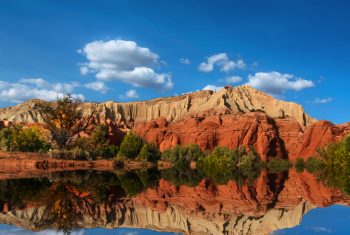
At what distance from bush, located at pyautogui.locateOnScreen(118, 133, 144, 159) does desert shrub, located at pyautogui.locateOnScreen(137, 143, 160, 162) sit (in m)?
2.20

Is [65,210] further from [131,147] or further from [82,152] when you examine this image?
[131,147]

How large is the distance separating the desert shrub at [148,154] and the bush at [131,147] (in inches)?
86.7

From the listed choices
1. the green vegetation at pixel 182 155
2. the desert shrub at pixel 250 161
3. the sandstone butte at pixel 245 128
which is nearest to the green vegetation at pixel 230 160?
the desert shrub at pixel 250 161

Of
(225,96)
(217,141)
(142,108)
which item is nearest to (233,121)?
(217,141)

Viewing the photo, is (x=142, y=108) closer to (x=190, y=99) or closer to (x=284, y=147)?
(x=190, y=99)

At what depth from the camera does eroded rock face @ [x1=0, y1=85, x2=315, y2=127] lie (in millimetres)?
136125

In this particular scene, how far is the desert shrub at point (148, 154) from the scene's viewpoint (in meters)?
81.3

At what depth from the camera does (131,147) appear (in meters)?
84.8

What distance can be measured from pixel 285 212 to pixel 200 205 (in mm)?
4885

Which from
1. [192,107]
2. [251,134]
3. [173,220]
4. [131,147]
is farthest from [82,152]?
[192,107]

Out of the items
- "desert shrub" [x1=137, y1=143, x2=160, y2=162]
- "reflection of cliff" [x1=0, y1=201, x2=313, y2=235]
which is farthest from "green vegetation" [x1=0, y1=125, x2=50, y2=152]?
"reflection of cliff" [x1=0, y1=201, x2=313, y2=235]

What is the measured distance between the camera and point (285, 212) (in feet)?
65.0

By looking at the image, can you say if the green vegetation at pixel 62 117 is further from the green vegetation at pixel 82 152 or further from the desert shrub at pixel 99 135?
the desert shrub at pixel 99 135

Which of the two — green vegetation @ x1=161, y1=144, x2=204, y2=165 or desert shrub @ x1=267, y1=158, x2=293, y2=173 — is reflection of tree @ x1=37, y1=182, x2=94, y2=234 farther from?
desert shrub @ x1=267, y1=158, x2=293, y2=173
